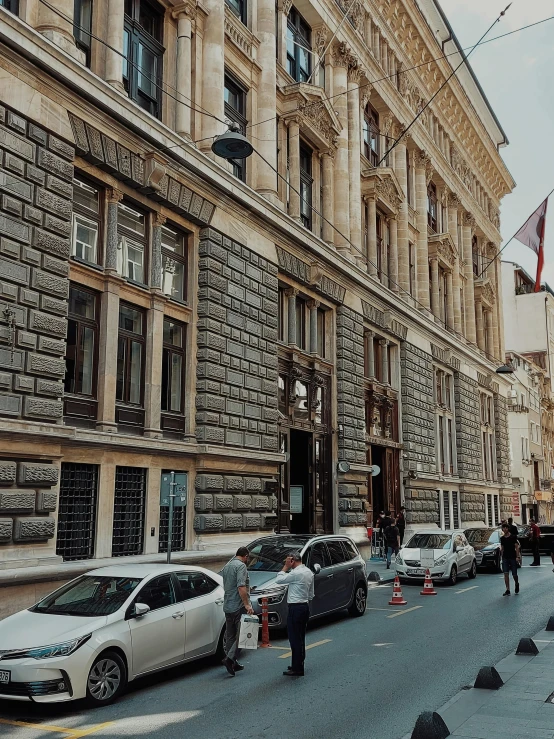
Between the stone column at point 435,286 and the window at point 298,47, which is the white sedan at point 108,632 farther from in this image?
the stone column at point 435,286

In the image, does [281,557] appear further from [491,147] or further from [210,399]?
[491,147]

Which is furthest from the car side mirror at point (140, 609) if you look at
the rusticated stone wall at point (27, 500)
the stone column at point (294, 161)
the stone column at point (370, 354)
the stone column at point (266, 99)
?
the stone column at point (370, 354)

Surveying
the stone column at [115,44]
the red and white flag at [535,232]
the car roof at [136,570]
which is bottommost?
the car roof at [136,570]

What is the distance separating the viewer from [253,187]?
2486 centimetres

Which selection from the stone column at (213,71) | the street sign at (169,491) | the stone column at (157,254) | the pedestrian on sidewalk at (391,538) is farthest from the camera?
the pedestrian on sidewalk at (391,538)

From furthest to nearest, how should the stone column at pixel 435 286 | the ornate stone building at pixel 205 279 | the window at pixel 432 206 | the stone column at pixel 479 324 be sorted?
the stone column at pixel 479 324
the window at pixel 432 206
the stone column at pixel 435 286
the ornate stone building at pixel 205 279

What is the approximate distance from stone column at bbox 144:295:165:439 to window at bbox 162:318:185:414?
0.53 meters

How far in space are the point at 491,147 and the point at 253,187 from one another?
34700 mm

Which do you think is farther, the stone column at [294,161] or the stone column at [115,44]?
the stone column at [294,161]

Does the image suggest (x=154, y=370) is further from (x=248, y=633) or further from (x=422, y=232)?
(x=422, y=232)

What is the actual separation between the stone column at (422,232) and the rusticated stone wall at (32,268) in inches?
1035

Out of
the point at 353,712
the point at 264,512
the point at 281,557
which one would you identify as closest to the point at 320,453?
the point at 264,512

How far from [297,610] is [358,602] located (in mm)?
6136

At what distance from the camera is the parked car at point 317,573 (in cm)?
1420
